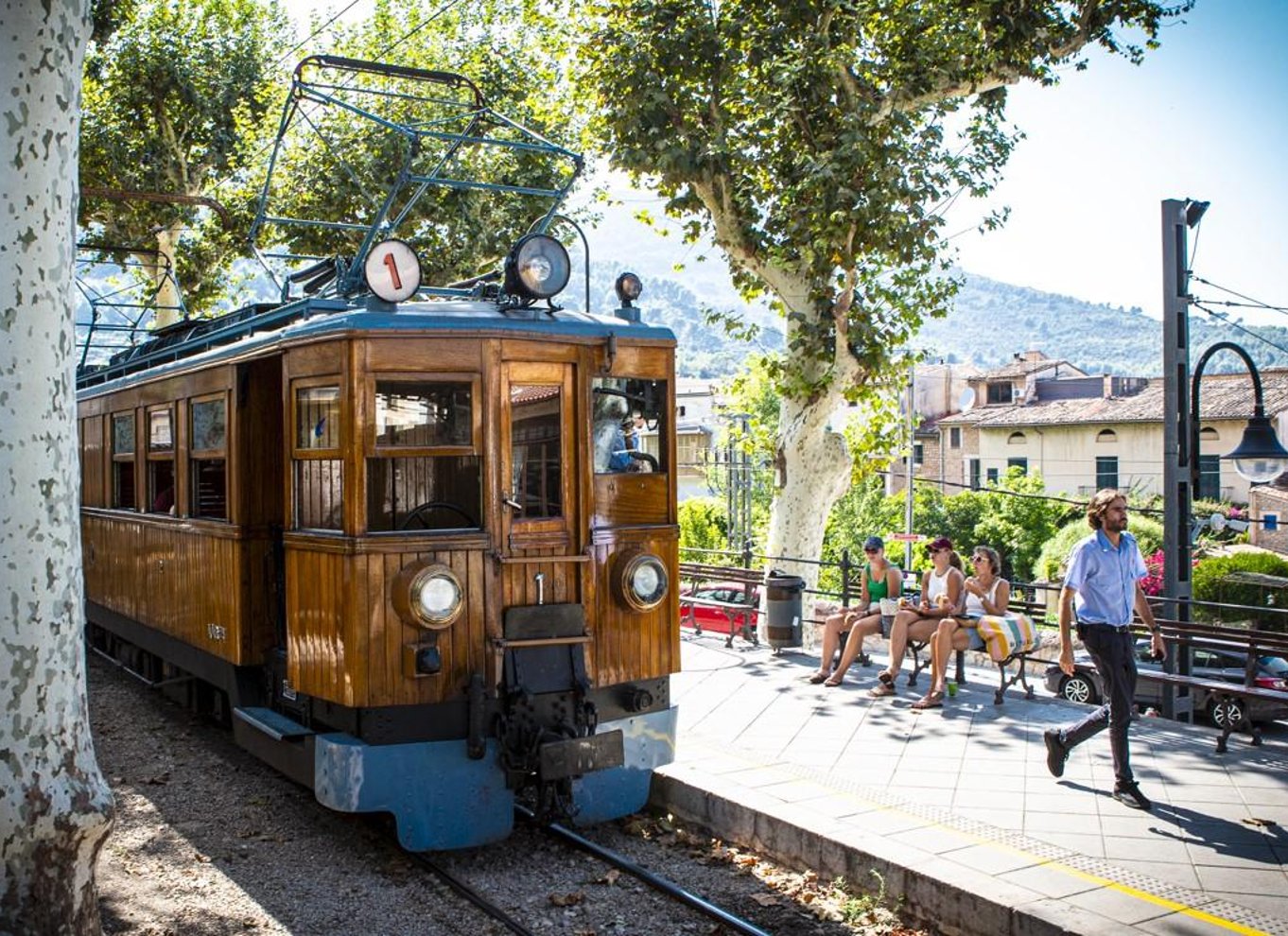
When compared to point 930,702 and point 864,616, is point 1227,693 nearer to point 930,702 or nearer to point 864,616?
point 930,702

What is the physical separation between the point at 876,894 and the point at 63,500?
4.00m

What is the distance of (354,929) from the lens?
18.7 ft

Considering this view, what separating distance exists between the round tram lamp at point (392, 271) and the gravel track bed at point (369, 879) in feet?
10.1

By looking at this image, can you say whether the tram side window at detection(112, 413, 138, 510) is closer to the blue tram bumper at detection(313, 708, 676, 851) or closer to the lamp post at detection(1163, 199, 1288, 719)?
the blue tram bumper at detection(313, 708, 676, 851)

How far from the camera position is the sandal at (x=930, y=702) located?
374 inches

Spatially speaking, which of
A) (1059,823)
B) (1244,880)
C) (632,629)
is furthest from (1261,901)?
(632,629)

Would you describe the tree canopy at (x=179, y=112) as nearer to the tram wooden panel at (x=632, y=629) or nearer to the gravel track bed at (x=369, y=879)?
the gravel track bed at (x=369, y=879)

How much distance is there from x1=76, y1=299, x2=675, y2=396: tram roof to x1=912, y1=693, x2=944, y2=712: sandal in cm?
393

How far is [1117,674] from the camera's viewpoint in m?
6.88

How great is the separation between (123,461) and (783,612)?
652cm

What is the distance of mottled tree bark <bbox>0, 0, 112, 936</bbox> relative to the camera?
443cm

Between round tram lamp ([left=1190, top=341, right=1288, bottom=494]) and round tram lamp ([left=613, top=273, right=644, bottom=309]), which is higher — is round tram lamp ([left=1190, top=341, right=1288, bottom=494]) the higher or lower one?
the lower one

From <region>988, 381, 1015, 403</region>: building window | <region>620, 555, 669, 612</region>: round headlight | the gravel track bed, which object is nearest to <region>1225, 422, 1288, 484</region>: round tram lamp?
<region>620, 555, 669, 612</region>: round headlight

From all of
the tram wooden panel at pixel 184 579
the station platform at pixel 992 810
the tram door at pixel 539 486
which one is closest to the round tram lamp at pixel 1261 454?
the station platform at pixel 992 810
